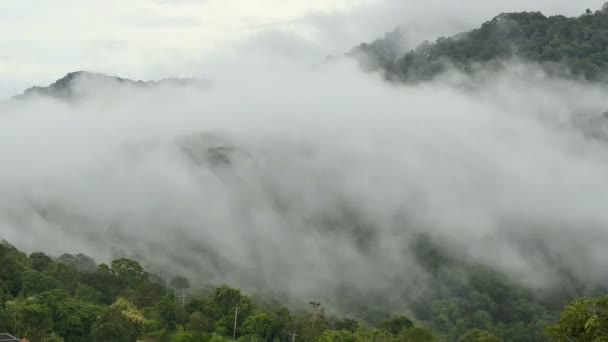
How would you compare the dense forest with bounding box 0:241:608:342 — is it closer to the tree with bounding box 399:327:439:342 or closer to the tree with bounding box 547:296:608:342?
the tree with bounding box 399:327:439:342

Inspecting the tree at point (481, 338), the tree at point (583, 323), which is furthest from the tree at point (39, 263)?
the tree at point (583, 323)

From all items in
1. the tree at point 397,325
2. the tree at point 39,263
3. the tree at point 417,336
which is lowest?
the tree at point 417,336

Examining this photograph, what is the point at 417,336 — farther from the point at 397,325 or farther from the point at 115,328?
the point at 115,328

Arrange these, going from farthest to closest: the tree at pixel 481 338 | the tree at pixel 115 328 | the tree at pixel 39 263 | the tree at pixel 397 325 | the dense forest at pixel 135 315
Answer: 1. the tree at pixel 39 263
2. the tree at pixel 397 325
3. the tree at pixel 115 328
4. the dense forest at pixel 135 315
5. the tree at pixel 481 338

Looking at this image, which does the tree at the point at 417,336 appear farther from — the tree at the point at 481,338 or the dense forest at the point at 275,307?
the tree at the point at 481,338

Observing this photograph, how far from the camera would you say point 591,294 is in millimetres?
140000

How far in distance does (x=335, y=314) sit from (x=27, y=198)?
3847 inches

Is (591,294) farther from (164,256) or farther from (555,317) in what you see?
(164,256)

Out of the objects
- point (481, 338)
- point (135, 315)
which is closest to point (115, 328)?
point (135, 315)

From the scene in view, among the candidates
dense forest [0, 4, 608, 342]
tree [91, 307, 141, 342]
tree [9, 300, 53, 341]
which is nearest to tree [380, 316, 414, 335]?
dense forest [0, 4, 608, 342]

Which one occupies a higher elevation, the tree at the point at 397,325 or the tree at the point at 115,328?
the tree at the point at 397,325

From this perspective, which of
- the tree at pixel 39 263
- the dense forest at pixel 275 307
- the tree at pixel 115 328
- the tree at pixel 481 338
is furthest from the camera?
the tree at pixel 39 263

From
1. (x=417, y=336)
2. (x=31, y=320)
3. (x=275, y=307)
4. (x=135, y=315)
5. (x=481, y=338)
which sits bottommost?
(x=417, y=336)

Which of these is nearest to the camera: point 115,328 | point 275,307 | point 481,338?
point 481,338
